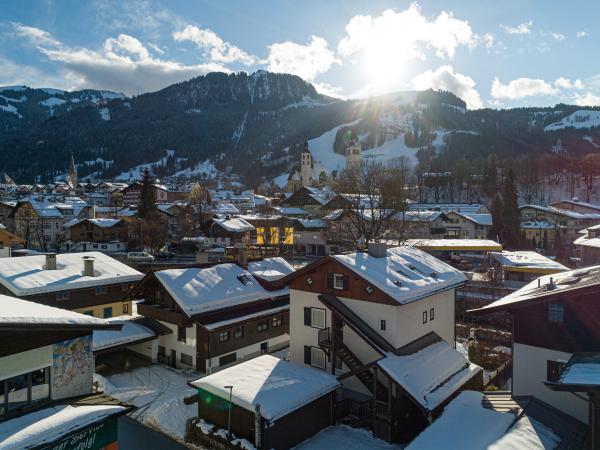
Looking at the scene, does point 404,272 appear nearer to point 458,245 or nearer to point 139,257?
point 458,245

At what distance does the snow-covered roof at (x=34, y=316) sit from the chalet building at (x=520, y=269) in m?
36.0

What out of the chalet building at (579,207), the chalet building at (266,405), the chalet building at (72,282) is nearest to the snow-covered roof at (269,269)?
the chalet building at (72,282)

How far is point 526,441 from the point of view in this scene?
36.8 feet

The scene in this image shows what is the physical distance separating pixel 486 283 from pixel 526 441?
28.5 metres

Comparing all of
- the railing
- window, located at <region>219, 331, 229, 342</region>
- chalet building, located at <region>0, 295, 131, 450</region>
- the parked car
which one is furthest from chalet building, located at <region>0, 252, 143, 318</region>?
the parked car

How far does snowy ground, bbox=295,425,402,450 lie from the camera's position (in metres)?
15.2

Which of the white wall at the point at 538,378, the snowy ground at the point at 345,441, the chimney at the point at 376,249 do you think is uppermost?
the chimney at the point at 376,249

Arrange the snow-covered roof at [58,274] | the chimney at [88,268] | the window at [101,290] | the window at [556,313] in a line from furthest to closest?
the window at [101,290] → the chimney at [88,268] → the snow-covered roof at [58,274] → the window at [556,313]

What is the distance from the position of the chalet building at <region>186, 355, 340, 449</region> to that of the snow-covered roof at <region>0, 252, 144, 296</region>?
13783 mm

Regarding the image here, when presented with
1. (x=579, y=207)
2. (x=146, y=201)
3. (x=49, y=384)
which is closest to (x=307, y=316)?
(x=49, y=384)

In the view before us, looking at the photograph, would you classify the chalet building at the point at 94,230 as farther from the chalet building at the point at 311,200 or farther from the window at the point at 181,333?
the window at the point at 181,333

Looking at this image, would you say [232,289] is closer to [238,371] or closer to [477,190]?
[238,371]

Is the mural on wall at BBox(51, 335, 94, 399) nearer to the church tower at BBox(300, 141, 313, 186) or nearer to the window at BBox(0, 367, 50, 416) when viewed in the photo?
the window at BBox(0, 367, 50, 416)

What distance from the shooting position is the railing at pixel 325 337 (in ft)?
60.1
